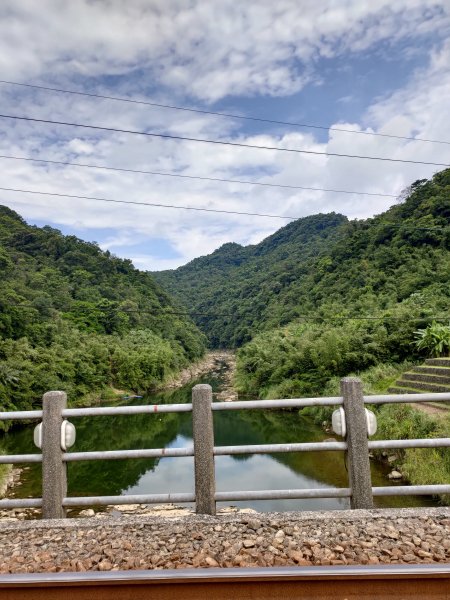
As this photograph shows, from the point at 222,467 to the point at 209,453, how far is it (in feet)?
34.4

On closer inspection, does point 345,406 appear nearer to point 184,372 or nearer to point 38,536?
point 38,536

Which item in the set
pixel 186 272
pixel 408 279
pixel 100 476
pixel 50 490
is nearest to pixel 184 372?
pixel 408 279

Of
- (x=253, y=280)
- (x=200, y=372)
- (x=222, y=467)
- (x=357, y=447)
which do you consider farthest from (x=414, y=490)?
(x=253, y=280)

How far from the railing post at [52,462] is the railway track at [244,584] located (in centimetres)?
112

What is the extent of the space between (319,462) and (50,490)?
10292mm

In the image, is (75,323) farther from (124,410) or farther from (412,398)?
(412,398)

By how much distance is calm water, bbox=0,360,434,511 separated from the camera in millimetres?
10430

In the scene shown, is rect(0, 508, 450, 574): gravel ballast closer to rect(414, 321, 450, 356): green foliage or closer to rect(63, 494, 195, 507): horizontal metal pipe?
rect(63, 494, 195, 507): horizontal metal pipe

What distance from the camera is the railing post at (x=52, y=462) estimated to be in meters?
3.31

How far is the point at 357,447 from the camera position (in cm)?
324

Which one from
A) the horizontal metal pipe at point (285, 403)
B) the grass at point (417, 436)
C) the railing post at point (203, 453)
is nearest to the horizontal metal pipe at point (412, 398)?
the horizontal metal pipe at point (285, 403)

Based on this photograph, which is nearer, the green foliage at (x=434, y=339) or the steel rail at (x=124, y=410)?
the steel rail at (x=124, y=410)

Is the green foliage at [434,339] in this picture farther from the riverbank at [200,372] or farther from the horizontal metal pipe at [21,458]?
the horizontal metal pipe at [21,458]

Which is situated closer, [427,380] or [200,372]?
[427,380]
